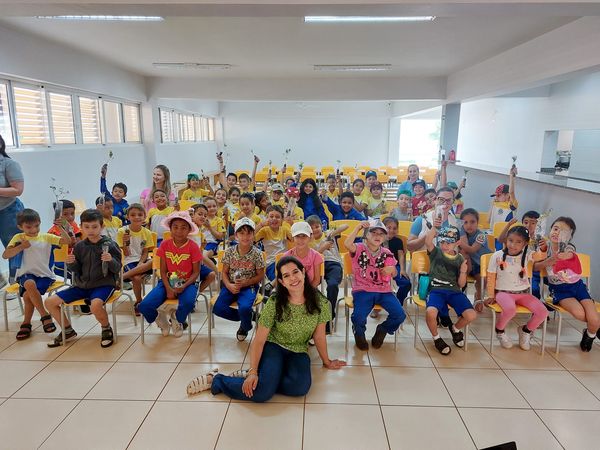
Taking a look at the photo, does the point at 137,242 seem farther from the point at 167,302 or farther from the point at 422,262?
the point at 422,262

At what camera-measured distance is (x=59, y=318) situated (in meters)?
3.24

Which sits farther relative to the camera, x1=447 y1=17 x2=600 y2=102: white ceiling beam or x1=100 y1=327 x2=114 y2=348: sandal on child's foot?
x1=447 y1=17 x2=600 y2=102: white ceiling beam

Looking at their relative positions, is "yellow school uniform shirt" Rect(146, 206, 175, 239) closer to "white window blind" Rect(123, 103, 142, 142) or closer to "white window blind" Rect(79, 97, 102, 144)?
"white window blind" Rect(79, 97, 102, 144)

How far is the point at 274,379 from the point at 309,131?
41.0 ft

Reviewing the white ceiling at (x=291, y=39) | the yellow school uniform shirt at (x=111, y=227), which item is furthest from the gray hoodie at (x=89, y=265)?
the white ceiling at (x=291, y=39)

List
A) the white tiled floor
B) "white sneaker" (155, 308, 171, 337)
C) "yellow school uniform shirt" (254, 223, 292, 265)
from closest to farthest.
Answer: the white tiled floor, "white sneaker" (155, 308, 171, 337), "yellow school uniform shirt" (254, 223, 292, 265)

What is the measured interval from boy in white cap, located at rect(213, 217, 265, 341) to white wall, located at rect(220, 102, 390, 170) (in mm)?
11375

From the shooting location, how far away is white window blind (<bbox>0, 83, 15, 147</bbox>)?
4.83 m

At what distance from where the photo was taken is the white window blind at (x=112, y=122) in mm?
7326

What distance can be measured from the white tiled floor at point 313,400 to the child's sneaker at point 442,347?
48mm

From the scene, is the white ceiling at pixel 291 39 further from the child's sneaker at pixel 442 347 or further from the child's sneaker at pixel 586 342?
the child's sneaker at pixel 442 347

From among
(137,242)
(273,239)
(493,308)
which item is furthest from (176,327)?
(493,308)

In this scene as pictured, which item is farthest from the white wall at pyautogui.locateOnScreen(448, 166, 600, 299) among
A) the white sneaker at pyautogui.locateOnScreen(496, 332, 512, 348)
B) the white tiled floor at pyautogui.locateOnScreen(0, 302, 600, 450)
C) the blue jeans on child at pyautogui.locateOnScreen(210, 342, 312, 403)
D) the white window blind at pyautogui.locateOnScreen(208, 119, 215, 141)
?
the white window blind at pyautogui.locateOnScreen(208, 119, 215, 141)

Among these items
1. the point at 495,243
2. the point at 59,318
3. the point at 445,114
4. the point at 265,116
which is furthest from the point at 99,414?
the point at 265,116
